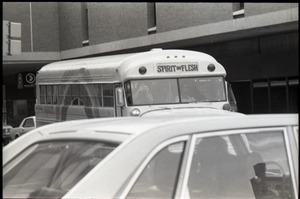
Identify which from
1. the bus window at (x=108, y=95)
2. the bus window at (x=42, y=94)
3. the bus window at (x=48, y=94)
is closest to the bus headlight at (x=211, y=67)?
the bus window at (x=108, y=95)

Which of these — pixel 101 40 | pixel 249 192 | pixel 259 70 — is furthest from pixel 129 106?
pixel 101 40

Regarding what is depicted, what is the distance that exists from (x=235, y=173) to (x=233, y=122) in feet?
1.97

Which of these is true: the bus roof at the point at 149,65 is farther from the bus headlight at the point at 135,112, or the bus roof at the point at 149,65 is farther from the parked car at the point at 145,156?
the parked car at the point at 145,156

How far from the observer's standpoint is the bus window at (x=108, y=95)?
10.6 metres

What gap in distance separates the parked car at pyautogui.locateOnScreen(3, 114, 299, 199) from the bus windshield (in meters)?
6.67

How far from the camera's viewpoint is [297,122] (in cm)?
317

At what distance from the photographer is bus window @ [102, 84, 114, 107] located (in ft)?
34.7

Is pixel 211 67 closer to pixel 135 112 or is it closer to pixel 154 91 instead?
pixel 154 91

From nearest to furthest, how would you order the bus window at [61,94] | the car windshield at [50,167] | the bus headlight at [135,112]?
the car windshield at [50,167] < the bus headlight at [135,112] < the bus window at [61,94]

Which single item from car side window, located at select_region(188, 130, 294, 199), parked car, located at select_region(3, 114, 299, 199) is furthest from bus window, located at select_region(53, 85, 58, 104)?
parked car, located at select_region(3, 114, 299, 199)

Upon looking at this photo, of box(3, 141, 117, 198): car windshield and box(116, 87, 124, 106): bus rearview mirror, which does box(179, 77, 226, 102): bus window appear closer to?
box(116, 87, 124, 106): bus rearview mirror

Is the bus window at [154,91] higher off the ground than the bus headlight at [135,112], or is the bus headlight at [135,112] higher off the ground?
the bus window at [154,91]

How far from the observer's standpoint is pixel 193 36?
19.8m

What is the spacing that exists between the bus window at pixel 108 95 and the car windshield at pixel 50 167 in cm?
766
